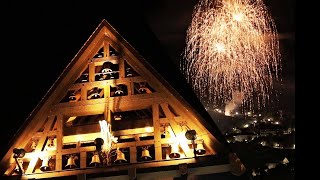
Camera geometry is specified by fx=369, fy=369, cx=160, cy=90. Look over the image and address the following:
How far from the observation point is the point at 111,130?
8891 mm

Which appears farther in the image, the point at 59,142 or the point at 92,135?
the point at 92,135

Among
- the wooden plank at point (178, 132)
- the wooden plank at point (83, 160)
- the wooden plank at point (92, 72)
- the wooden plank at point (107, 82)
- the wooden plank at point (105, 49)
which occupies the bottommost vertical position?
the wooden plank at point (83, 160)

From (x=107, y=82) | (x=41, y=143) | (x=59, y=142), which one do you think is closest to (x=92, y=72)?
(x=107, y=82)

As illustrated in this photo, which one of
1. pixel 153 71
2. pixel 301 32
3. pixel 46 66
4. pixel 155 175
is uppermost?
pixel 46 66

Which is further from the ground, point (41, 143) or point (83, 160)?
point (41, 143)

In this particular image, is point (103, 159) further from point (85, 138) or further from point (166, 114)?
point (166, 114)

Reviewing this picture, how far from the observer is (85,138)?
909 cm

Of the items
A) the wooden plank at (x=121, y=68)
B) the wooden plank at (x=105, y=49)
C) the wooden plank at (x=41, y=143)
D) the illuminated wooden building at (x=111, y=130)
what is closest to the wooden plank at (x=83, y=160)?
the illuminated wooden building at (x=111, y=130)

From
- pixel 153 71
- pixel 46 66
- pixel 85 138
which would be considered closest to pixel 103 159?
pixel 85 138

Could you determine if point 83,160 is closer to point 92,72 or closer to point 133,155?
point 133,155

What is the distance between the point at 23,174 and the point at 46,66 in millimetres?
4077

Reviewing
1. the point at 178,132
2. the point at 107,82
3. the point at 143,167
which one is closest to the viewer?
the point at 143,167

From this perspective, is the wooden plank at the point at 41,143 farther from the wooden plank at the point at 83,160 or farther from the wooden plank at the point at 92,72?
the wooden plank at the point at 92,72

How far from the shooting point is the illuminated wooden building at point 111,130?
8.45 meters
